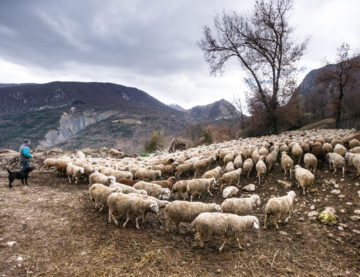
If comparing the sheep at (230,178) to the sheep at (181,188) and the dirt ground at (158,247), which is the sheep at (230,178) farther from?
the dirt ground at (158,247)

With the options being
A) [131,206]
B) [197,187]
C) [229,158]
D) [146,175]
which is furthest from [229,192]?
[146,175]

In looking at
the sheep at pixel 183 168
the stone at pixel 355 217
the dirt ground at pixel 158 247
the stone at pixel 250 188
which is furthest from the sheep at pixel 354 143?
the sheep at pixel 183 168

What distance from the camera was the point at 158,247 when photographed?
5285mm

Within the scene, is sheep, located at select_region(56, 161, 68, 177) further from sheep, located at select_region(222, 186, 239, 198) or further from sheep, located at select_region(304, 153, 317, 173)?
sheep, located at select_region(304, 153, 317, 173)

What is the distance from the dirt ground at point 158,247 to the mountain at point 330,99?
1772 cm

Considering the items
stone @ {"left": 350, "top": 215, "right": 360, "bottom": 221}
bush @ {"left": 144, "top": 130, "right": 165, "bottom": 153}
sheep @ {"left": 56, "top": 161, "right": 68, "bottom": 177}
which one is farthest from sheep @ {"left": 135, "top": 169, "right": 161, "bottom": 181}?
bush @ {"left": 144, "top": 130, "right": 165, "bottom": 153}

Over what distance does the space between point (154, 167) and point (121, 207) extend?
20.0 ft

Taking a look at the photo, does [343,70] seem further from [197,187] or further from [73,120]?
[73,120]

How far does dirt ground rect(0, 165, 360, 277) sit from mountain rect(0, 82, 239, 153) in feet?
176

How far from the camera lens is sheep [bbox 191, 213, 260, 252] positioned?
526 cm

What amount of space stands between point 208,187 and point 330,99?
58.2 metres

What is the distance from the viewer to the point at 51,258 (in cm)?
484

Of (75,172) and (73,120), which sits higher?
(73,120)

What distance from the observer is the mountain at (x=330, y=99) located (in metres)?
25.8
